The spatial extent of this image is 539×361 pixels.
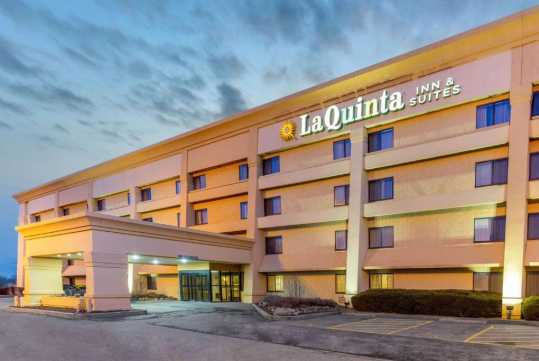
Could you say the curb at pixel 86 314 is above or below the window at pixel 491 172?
below

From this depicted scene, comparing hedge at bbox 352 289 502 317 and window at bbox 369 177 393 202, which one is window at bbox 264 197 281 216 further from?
hedge at bbox 352 289 502 317

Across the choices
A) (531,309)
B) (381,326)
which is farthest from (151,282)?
(531,309)

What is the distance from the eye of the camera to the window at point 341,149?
102ft

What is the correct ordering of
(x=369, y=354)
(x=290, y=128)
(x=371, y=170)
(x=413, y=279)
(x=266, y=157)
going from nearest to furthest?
1. (x=369, y=354)
2. (x=413, y=279)
3. (x=371, y=170)
4. (x=290, y=128)
5. (x=266, y=157)

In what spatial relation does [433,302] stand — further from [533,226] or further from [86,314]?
[86,314]

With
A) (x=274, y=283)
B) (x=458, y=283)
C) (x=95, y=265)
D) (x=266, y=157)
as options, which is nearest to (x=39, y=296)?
(x=95, y=265)

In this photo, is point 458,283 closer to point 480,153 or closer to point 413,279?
point 413,279

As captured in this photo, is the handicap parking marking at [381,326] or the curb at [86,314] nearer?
the handicap parking marking at [381,326]

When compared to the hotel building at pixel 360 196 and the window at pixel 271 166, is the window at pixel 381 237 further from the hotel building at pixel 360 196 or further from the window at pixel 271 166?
the window at pixel 271 166

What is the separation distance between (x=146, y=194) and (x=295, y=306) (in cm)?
2686

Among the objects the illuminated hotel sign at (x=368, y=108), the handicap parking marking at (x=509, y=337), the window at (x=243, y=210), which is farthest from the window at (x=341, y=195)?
the handicap parking marking at (x=509, y=337)

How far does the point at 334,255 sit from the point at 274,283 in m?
6.91

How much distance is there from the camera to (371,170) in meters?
29.8

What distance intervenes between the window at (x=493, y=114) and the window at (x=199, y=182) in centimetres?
2505
